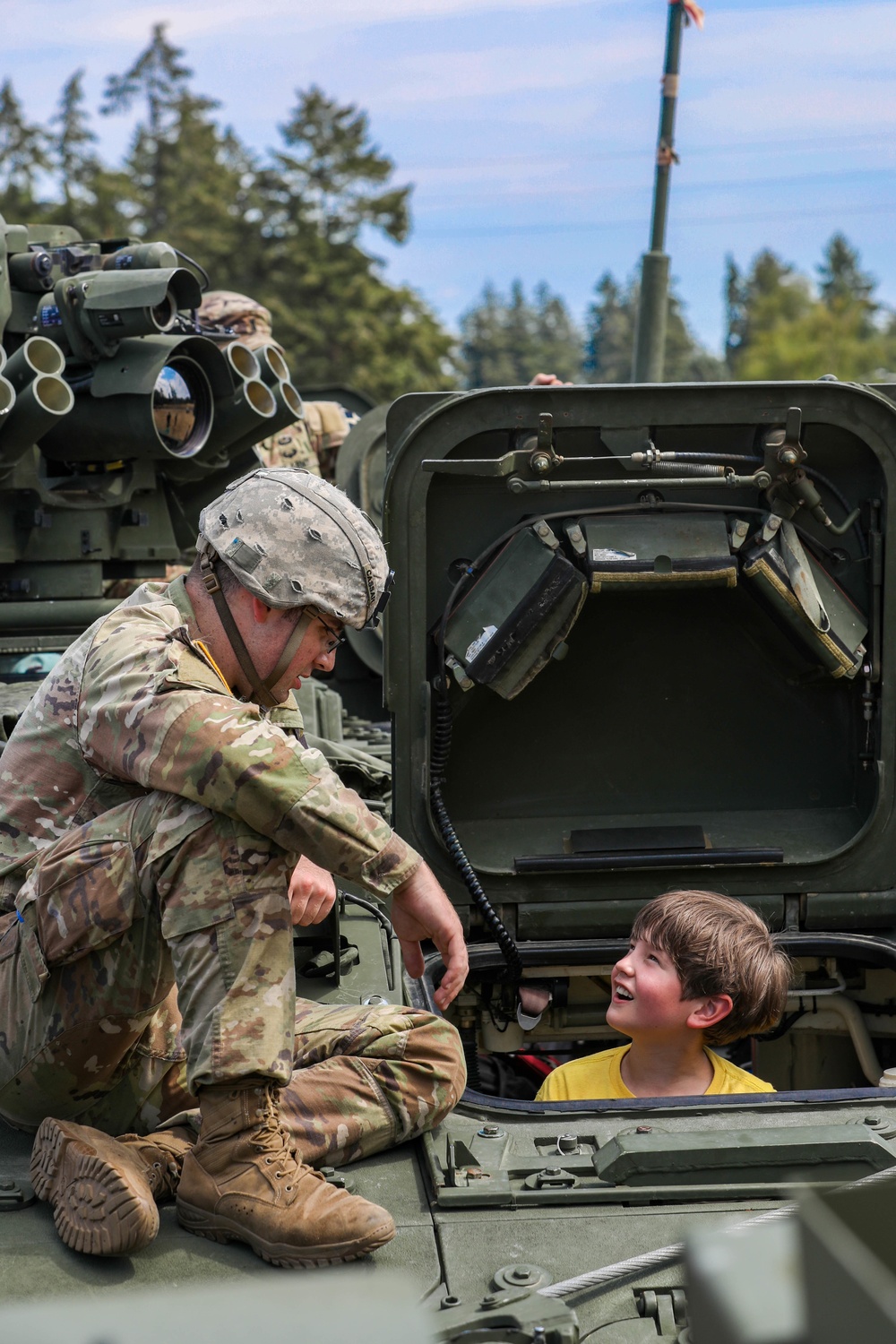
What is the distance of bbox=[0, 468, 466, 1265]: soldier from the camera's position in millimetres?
2412

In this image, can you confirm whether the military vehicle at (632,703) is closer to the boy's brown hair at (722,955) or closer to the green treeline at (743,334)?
the boy's brown hair at (722,955)

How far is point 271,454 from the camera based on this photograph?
24.5 ft

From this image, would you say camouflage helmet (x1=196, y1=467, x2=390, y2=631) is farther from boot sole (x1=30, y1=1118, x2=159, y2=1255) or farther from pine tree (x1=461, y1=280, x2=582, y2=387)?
pine tree (x1=461, y1=280, x2=582, y2=387)

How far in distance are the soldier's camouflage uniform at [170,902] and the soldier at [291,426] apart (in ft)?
15.6

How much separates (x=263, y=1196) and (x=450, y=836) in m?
1.50

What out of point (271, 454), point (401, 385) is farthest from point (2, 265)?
point (401, 385)

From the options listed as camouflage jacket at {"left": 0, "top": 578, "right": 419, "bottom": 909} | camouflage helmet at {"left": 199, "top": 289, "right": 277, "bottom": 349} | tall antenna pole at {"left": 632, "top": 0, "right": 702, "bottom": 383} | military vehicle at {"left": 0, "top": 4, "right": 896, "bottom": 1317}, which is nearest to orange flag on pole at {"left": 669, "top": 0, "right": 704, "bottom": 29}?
tall antenna pole at {"left": 632, "top": 0, "right": 702, "bottom": 383}

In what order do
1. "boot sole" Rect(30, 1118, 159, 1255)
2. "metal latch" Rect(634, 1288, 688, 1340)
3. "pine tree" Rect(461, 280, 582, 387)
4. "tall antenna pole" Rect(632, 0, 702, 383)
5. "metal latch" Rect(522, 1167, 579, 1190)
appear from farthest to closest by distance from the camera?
"pine tree" Rect(461, 280, 582, 387), "tall antenna pole" Rect(632, 0, 702, 383), "metal latch" Rect(522, 1167, 579, 1190), "boot sole" Rect(30, 1118, 159, 1255), "metal latch" Rect(634, 1288, 688, 1340)

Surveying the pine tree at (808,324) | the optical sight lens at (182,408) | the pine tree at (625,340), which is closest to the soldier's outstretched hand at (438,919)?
the optical sight lens at (182,408)

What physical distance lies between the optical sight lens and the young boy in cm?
306

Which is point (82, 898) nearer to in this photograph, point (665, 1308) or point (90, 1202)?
point (90, 1202)

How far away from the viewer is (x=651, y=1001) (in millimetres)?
3205

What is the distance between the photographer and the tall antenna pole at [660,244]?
7.08 m

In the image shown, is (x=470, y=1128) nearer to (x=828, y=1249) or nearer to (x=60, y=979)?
(x=60, y=979)
